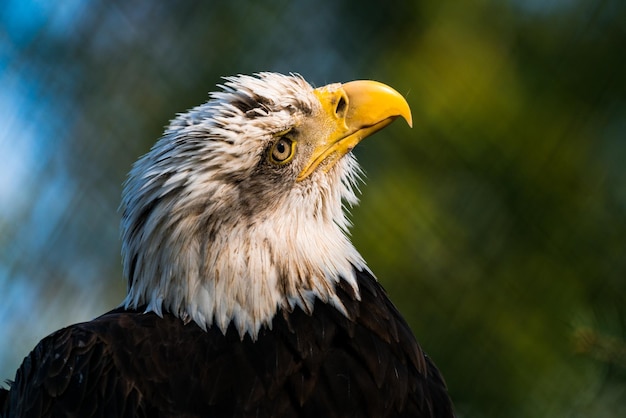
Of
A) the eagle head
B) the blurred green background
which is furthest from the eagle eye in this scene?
the blurred green background

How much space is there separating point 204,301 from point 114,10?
1843 mm

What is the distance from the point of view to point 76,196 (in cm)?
312

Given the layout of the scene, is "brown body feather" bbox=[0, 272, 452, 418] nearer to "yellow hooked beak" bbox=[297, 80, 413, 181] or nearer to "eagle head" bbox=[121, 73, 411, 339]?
"eagle head" bbox=[121, 73, 411, 339]

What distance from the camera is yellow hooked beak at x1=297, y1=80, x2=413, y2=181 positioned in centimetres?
192

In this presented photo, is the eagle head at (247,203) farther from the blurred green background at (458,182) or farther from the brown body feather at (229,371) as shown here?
the blurred green background at (458,182)

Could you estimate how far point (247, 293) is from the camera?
181 cm

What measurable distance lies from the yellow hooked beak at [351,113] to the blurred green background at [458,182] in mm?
985

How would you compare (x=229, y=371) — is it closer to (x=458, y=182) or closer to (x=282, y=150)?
(x=282, y=150)

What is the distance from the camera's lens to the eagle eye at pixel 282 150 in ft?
6.21

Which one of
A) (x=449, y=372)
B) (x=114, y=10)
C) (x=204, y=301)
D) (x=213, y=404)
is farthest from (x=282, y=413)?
(x=114, y=10)

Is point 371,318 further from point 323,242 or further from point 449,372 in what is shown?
point 449,372

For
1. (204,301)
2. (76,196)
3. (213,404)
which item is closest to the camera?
(213,404)

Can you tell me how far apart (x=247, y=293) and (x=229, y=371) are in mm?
184

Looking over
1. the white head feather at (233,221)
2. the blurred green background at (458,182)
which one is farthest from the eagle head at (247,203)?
the blurred green background at (458,182)
